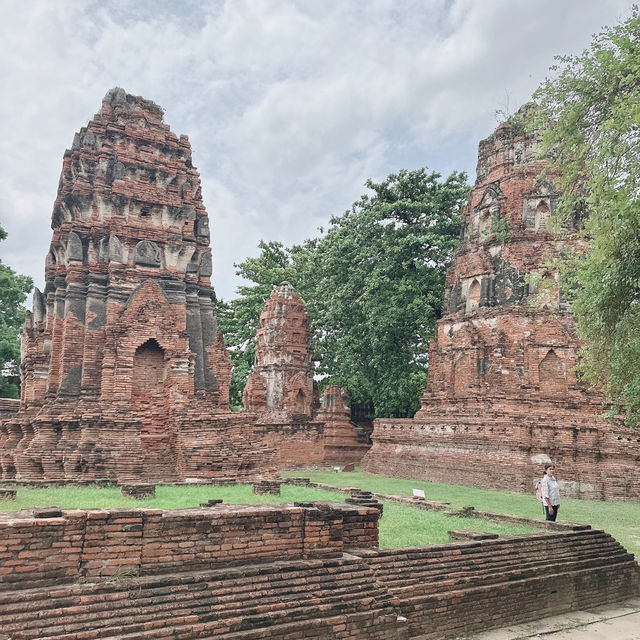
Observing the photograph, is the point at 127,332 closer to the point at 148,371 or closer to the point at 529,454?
the point at 148,371

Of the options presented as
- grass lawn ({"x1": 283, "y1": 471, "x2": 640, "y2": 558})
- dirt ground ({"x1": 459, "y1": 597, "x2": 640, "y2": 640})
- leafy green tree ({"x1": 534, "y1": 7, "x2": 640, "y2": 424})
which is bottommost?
dirt ground ({"x1": 459, "y1": 597, "x2": 640, "y2": 640})

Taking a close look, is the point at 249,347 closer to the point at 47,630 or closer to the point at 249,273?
the point at 249,273

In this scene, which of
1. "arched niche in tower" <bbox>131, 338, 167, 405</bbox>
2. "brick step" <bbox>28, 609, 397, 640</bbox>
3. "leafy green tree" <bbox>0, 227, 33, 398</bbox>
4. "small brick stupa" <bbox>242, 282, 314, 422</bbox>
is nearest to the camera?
"brick step" <bbox>28, 609, 397, 640</bbox>

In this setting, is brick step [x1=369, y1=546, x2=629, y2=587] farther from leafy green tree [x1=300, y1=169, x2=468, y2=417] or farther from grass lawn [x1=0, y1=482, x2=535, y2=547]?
leafy green tree [x1=300, y1=169, x2=468, y2=417]

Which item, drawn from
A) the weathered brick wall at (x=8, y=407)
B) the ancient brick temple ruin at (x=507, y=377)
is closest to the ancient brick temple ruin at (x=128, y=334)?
the weathered brick wall at (x=8, y=407)

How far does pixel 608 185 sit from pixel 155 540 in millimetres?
8018

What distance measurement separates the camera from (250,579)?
582 centimetres

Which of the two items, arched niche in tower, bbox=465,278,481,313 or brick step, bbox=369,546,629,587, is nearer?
brick step, bbox=369,546,629,587

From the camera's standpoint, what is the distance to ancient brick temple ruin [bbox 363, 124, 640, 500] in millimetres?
17781

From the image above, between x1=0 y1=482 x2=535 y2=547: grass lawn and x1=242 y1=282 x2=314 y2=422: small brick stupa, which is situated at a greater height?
x1=242 y1=282 x2=314 y2=422: small brick stupa

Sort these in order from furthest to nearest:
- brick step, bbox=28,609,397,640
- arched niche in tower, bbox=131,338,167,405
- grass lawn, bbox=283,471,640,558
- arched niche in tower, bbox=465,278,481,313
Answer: arched niche in tower, bbox=465,278,481,313 → arched niche in tower, bbox=131,338,167,405 → grass lawn, bbox=283,471,640,558 → brick step, bbox=28,609,397,640

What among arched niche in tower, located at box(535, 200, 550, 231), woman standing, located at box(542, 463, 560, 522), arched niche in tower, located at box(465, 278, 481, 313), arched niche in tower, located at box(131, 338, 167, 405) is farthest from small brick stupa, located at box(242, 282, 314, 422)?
→ woman standing, located at box(542, 463, 560, 522)

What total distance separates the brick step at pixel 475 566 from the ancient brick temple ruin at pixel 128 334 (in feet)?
22.4

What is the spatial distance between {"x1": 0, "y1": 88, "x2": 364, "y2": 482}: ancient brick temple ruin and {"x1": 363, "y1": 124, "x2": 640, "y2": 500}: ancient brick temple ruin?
7732 millimetres
